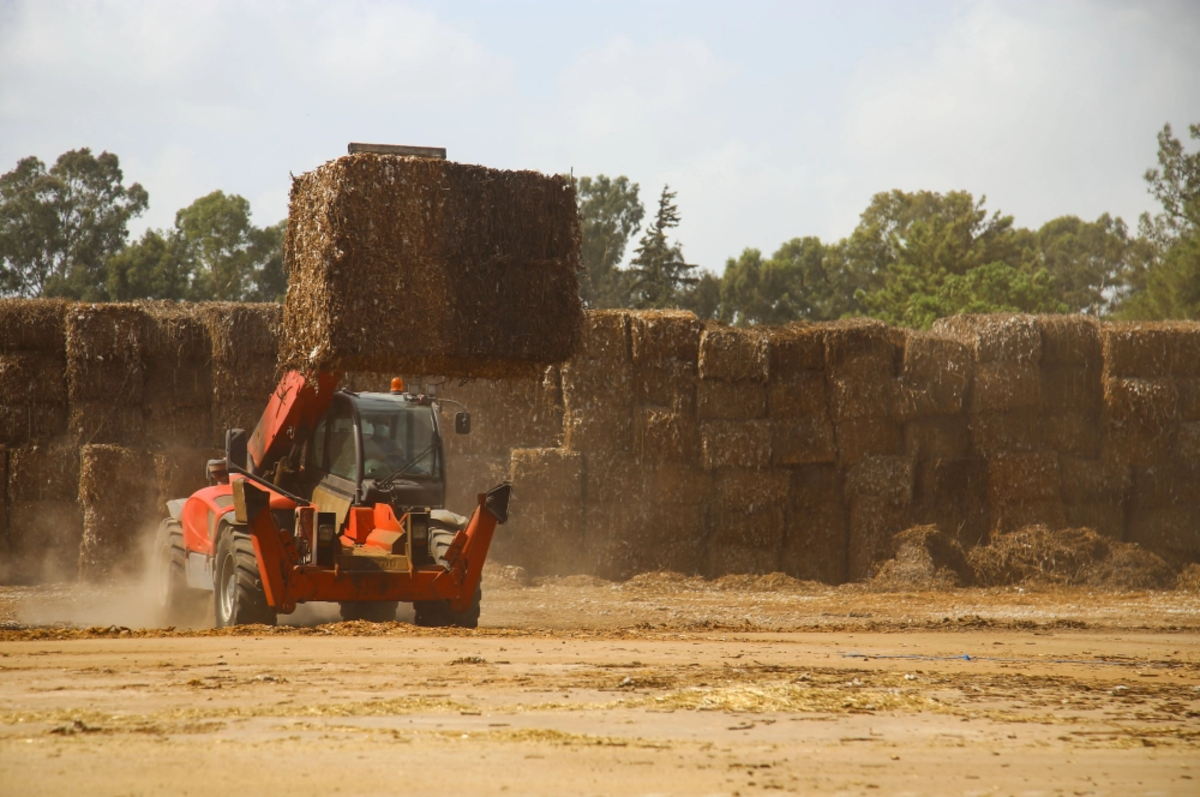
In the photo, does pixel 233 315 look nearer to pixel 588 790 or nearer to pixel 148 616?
pixel 148 616

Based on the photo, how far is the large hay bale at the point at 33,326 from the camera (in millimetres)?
16422

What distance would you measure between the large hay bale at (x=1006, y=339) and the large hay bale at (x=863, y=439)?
5.52 ft

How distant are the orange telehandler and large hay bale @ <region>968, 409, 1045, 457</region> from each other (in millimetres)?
8456

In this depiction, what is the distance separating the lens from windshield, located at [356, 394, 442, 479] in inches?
459

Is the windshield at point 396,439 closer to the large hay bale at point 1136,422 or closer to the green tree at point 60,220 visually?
the large hay bale at point 1136,422

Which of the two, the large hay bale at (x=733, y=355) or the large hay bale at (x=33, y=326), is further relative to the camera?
the large hay bale at (x=733, y=355)

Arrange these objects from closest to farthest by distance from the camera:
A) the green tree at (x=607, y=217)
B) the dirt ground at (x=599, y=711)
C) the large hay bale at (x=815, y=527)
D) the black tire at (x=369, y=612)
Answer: the dirt ground at (x=599, y=711), the black tire at (x=369, y=612), the large hay bale at (x=815, y=527), the green tree at (x=607, y=217)

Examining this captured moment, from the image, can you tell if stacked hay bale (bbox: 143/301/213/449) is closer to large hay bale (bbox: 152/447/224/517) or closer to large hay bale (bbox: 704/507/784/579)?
large hay bale (bbox: 152/447/224/517)

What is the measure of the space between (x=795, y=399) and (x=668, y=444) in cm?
197

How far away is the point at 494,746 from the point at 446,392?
11.3m

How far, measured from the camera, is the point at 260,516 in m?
10.7

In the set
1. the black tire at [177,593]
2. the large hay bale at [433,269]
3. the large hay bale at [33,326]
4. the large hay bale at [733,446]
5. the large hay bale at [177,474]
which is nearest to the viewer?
the large hay bale at [433,269]

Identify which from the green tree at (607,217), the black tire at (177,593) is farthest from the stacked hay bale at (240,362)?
the green tree at (607,217)

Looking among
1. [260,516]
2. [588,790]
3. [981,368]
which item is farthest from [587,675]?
[981,368]
